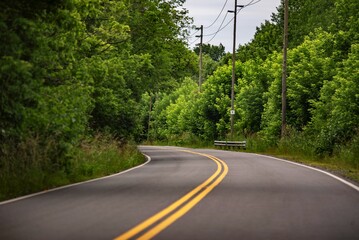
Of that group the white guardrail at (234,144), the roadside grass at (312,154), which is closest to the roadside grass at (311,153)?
the roadside grass at (312,154)

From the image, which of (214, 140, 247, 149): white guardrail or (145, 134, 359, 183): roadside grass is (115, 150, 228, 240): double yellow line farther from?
(214, 140, 247, 149): white guardrail

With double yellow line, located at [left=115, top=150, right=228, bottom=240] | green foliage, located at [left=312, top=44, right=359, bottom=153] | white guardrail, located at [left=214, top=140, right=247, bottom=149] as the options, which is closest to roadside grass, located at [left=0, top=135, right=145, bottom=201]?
double yellow line, located at [left=115, top=150, right=228, bottom=240]

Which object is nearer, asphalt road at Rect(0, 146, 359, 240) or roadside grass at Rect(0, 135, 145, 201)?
asphalt road at Rect(0, 146, 359, 240)

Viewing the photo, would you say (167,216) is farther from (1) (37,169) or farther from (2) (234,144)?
(2) (234,144)

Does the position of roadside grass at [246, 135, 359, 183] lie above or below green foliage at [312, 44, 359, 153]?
below

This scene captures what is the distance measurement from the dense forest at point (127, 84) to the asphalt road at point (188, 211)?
178cm

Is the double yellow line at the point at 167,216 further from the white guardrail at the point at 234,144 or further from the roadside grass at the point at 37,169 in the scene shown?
the white guardrail at the point at 234,144

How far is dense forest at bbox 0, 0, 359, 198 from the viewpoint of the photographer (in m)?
13.1

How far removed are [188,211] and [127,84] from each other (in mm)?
22037

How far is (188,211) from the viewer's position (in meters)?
9.86

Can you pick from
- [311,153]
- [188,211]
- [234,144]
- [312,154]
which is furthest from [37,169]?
[234,144]

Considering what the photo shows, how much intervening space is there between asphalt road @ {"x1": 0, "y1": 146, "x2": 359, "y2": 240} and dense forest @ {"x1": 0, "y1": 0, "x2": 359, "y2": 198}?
178 centimetres

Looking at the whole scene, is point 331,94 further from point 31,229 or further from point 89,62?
point 31,229

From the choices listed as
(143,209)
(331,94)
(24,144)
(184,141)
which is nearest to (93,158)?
(24,144)
